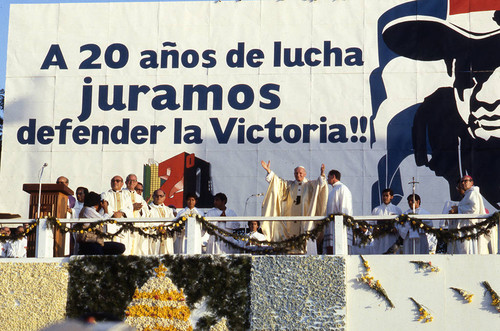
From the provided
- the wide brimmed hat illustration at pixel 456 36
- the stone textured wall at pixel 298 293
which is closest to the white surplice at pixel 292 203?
the stone textured wall at pixel 298 293

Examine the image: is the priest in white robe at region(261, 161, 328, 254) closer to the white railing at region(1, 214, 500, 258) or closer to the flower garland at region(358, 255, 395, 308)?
the white railing at region(1, 214, 500, 258)

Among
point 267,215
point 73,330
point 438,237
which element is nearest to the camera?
point 73,330

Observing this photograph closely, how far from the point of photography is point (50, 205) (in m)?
16.9

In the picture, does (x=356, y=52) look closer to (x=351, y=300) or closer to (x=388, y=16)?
(x=388, y=16)

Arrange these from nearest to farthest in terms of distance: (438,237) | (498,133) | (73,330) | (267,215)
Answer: (73,330) < (438,237) < (267,215) < (498,133)

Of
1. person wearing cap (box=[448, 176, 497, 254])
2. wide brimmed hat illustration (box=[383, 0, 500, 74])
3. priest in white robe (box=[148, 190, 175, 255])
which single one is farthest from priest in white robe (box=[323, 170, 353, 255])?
wide brimmed hat illustration (box=[383, 0, 500, 74])

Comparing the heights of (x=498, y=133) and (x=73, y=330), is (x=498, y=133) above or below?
above

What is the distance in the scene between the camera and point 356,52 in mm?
22078

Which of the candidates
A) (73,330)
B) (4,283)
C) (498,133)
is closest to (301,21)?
(498,133)

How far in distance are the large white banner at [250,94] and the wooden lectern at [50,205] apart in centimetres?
486

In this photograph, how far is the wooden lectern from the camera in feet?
55.2

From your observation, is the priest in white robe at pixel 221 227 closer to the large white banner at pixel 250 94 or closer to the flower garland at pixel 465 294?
the large white banner at pixel 250 94

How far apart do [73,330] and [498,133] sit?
15.8 meters

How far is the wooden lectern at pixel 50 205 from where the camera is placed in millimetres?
16828
